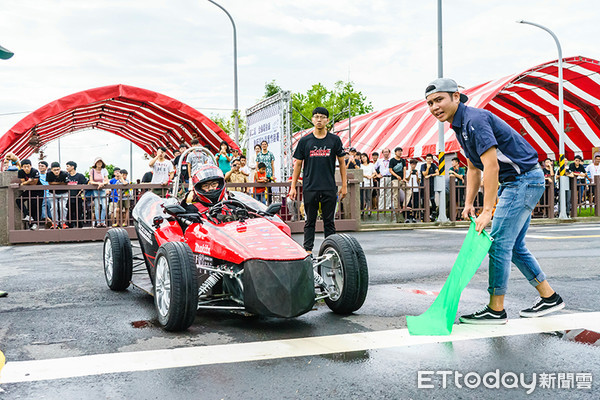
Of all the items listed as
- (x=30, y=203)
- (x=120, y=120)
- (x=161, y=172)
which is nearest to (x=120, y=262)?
(x=30, y=203)

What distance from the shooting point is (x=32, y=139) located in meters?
20.2

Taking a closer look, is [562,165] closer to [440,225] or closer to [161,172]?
[440,225]

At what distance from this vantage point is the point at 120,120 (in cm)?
2245

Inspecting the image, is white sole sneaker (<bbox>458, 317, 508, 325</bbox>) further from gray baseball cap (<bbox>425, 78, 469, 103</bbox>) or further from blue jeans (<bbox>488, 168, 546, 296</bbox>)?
gray baseball cap (<bbox>425, 78, 469, 103</bbox>)

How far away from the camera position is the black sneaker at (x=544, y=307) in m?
4.80

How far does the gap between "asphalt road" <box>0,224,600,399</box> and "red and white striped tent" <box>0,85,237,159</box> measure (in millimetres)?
9977

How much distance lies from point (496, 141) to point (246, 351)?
2.35m

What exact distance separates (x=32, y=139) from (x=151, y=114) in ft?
13.6

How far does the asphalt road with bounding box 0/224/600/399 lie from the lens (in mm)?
3188

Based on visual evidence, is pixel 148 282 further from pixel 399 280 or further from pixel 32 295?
pixel 399 280

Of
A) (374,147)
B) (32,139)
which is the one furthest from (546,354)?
(374,147)

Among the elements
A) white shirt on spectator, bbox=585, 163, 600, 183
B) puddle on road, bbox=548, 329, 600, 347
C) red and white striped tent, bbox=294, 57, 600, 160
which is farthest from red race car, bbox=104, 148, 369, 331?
white shirt on spectator, bbox=585, 163, 600, 183

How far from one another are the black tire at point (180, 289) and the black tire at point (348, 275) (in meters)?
1.21

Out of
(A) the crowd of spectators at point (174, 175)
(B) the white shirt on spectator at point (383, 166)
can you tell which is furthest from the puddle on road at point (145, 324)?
(B) the white shirt on spectator at point (383, 166)
